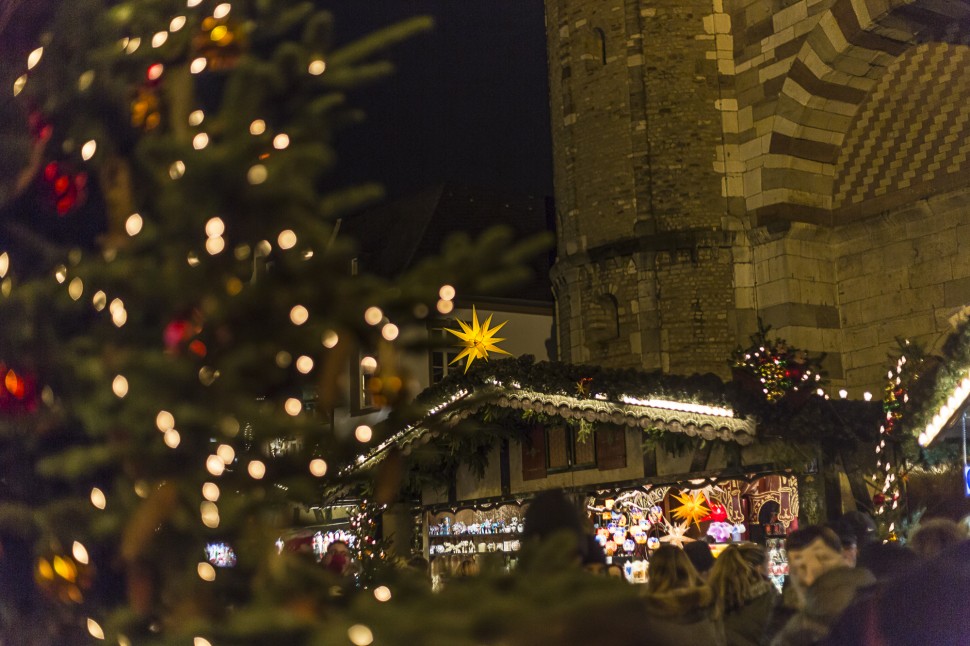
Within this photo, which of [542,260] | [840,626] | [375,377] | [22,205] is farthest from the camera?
[542,260]

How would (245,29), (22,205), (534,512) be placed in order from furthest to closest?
(534,512) < (22,205) < (245,29)

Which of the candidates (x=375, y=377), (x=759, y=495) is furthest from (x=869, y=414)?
(x=375, y=377)

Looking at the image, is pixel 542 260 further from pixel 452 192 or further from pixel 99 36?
pixel 99 36

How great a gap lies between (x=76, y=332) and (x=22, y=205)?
68 cm

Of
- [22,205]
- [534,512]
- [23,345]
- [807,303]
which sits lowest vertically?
[534,512]

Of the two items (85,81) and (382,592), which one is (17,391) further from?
(382,592)

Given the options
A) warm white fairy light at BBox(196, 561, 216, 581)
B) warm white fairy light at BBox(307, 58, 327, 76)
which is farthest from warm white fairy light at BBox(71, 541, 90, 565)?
warm white fairy light at BBox(307, 58, 327, 76)

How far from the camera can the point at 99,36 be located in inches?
124

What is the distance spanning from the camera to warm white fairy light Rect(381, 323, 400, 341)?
2773 mm

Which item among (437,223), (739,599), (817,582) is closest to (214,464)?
(817,582)

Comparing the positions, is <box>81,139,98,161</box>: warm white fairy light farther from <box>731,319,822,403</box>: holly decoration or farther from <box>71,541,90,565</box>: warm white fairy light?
<box>731,319,822,403</box>: holly decoration

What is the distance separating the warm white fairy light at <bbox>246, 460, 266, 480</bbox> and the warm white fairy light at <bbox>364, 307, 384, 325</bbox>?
18.1 inches

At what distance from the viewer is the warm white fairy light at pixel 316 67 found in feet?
9.40

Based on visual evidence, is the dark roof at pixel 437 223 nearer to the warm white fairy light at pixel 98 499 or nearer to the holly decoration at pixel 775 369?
the holly decoration at pixel 775 369
